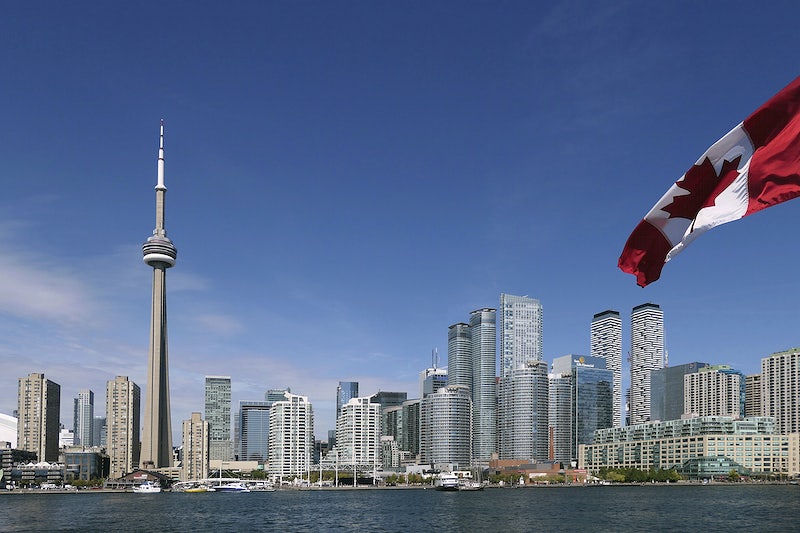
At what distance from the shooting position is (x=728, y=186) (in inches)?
538

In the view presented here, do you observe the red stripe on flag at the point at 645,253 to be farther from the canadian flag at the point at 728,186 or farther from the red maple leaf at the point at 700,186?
the red maple leaf at the point at 700,186

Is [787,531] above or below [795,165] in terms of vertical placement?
below

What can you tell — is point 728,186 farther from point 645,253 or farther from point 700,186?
point 645,253

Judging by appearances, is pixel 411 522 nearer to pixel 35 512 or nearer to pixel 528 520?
pixel 528 520

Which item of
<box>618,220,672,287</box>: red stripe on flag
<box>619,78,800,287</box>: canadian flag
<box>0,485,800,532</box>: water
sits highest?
<box>619,78,800,287</box>: canadian flag

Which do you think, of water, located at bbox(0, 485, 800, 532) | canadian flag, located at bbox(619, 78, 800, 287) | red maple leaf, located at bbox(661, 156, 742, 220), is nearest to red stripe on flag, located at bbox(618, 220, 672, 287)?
canadian flag, located at bbox(619, 78, 800, 287)

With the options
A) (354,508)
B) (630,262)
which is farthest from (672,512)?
(630,262)

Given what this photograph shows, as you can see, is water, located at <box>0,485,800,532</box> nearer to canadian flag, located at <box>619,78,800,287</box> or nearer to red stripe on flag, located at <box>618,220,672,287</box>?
red stripe on flag, located at <box>618,220,672,287</box>

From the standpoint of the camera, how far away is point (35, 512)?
Answer: 416 ft

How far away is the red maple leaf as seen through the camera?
13.7 m

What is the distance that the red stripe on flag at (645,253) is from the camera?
47.9 ft

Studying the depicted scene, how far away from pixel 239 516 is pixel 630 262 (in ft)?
350

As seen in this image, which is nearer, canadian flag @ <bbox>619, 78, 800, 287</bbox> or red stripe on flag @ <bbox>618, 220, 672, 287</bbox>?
canadian flag @ <bbox>619, 78, 800, 287</bbox>

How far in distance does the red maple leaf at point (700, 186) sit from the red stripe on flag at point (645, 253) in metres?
0.45
